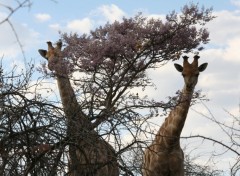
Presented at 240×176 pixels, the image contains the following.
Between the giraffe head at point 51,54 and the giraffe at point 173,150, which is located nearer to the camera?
the giraffe at point 173,150

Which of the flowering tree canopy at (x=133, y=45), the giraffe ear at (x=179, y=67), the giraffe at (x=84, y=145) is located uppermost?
the flowering tree canopy at (x=133, y=45)

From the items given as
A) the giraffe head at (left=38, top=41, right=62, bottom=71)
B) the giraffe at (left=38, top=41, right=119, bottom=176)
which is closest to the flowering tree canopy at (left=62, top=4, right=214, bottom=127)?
the giraffe head at (left=38, top=41, right=62, bottom=71)

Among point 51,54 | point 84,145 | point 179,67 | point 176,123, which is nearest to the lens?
point 84,145

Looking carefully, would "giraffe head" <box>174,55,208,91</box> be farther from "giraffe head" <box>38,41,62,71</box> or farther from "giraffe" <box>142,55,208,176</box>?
"giraffe head" <box>38,41,62,71</box>

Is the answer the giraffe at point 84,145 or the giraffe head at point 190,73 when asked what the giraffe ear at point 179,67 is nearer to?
the giraffe head at point 190,73

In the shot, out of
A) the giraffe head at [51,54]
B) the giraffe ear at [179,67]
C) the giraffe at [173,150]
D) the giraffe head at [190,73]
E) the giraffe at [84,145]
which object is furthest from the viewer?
the giraffe head at [51,54]

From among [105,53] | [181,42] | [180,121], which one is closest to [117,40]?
[105,53]

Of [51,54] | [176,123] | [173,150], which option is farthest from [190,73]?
[51,54]

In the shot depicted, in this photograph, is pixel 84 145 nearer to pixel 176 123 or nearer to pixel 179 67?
pixel 176 123

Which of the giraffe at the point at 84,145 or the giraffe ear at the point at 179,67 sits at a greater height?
the giraffe ear at the point at 179,67

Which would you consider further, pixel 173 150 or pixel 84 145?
pixel 173 150

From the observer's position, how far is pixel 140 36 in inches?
658

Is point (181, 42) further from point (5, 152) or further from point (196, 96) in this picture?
point (5, 152)

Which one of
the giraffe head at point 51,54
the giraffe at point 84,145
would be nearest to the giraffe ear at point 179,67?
the giraffe head at point 51,54
